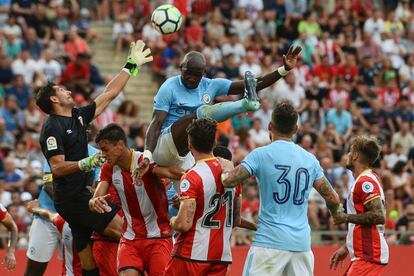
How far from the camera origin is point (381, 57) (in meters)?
27.7

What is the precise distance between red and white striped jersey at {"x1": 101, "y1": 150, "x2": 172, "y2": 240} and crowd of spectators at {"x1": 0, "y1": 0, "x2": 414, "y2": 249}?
6400 millimetres

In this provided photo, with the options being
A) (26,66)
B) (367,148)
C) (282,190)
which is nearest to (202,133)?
(282,190)

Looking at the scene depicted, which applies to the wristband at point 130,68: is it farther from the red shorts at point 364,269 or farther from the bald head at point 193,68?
the red shorts at point 364,269

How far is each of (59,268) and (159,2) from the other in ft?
37.2

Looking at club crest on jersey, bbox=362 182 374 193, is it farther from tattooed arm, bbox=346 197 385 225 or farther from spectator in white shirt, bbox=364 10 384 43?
spectator in white shirt, bbox=364 10 384 43

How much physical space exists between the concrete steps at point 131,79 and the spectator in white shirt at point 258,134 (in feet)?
7.92

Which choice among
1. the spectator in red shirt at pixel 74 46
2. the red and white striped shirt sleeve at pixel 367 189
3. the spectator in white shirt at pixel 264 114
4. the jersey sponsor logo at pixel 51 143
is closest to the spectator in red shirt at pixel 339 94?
the spectator in white shirt at pixel 264 114

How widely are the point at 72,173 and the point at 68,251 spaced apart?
1.66 meters

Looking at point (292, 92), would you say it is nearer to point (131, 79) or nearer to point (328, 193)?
point (131, 79)

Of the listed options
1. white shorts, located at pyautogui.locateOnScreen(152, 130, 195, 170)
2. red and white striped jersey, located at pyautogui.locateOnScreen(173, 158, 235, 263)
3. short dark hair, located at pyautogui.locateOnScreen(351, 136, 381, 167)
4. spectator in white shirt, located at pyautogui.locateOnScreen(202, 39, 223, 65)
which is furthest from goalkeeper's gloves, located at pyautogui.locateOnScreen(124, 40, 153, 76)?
spectator in white shirt, located at pyautogui.locateOnScreen(202, 39, 223, 65)

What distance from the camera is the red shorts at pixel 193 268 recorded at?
1108cm

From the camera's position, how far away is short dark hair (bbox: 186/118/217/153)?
10.9 m

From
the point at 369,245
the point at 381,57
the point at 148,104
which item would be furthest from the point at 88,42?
the point at 369,245

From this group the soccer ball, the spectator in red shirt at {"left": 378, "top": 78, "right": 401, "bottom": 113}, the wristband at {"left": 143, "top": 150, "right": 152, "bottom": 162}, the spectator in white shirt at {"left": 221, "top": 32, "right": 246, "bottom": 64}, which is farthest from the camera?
the spectator in red shirt at {"left": 378, "top": 78, "right": 401, "bottom": 113}
